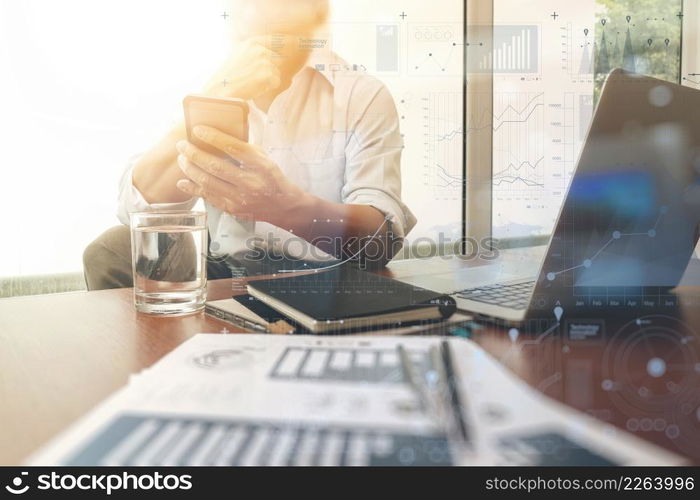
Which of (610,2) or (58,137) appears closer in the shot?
(610,2)

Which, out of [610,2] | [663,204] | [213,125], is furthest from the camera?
[610,2]

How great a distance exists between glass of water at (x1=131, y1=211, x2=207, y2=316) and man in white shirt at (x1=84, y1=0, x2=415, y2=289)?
1.15ft

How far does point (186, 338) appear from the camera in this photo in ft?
1.42

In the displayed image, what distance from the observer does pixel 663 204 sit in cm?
52

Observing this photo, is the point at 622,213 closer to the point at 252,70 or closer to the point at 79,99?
the point at 252,70

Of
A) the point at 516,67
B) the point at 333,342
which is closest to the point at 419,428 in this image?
the point at 333,342

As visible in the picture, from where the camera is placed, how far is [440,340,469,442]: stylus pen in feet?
0.82

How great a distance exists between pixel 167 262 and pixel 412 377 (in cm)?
30

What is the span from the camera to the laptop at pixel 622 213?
0.44 meters
